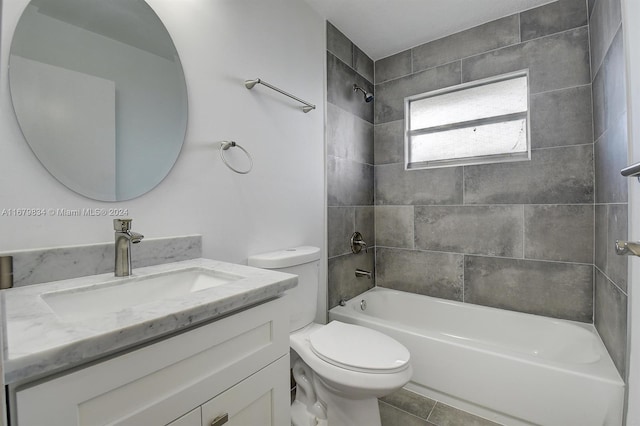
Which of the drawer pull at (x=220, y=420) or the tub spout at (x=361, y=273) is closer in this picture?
the drawer pull at (x=220, y=420)

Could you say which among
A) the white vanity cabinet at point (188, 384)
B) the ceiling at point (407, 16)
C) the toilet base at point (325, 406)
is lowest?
the toilet base at point (325, 406)

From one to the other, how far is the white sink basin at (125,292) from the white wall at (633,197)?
146cm

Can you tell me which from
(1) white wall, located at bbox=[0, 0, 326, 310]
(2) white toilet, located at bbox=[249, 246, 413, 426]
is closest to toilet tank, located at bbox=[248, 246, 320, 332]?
(2) white toilet, located at bbox=[249, 246, 413, 426]

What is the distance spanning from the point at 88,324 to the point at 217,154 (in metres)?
0.94

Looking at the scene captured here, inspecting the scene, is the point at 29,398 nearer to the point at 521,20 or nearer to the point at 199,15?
the point at 199,15

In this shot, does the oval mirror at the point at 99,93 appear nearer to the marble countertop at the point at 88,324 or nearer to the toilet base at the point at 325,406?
the marble countertop at the point at 88,324

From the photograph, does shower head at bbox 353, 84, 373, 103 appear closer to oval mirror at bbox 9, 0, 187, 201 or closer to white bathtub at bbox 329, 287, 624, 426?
oval mirror at bbox 9, 0, 187, 201

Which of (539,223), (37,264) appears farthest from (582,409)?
(37,264)

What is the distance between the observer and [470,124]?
2.32 metres

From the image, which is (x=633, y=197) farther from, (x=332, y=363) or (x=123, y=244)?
(x=123, y=244)

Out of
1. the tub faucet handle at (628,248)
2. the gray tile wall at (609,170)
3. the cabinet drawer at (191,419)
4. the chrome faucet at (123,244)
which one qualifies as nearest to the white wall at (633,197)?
the gray tile wall at (609,170)

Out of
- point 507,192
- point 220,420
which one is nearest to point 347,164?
point 507,192

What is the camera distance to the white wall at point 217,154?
2.89ft

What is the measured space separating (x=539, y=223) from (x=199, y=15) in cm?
237
